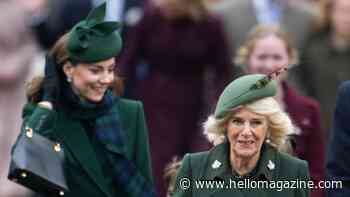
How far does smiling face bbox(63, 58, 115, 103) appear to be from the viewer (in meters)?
11.6

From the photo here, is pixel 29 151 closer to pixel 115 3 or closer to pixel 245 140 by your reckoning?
pixel 245 140

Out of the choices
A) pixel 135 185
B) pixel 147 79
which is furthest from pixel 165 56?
pixel 135 185

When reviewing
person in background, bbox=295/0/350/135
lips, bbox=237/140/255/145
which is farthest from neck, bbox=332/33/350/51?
lips, bbox=237/140/255/145

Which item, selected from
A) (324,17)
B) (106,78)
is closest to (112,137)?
(106,78)

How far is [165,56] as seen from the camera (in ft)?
49.5

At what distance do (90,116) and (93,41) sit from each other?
1.54ft

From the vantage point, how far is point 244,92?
10930mm

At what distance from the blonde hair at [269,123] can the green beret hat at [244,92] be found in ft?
0.12

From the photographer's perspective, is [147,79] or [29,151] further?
[147,79]

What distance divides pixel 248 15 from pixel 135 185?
167 inches

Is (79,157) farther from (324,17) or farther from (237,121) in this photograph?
(324,17)

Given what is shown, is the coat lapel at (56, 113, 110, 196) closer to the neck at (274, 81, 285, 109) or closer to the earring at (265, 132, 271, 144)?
the earring at (265, 132, 271, 144)

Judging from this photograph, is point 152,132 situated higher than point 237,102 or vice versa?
point 237,102

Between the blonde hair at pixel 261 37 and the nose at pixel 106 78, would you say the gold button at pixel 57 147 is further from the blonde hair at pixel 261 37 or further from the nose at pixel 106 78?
the blonde hair at pixel 261 37
